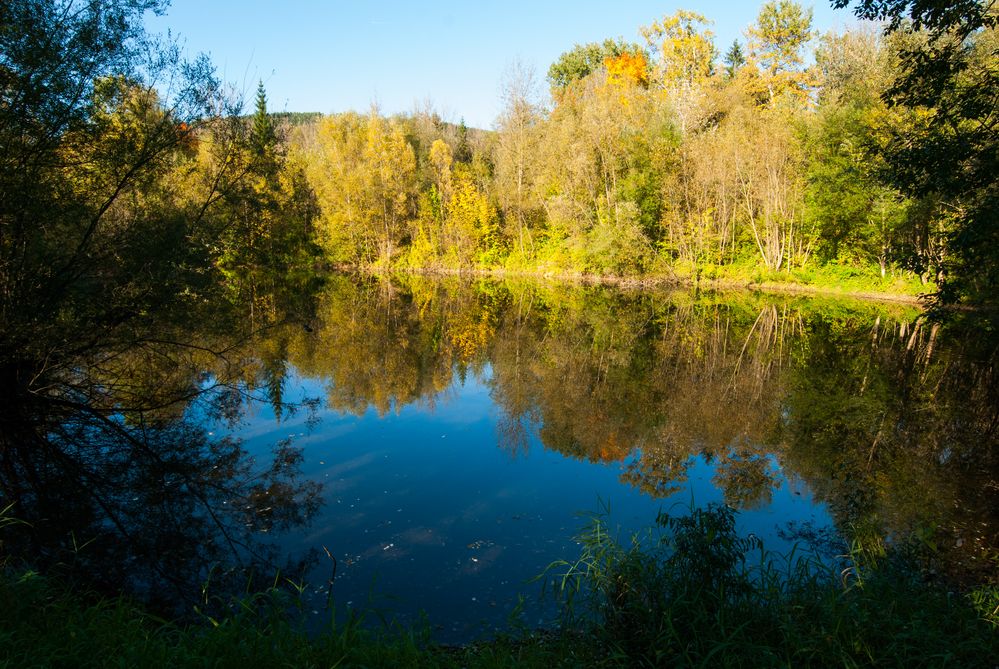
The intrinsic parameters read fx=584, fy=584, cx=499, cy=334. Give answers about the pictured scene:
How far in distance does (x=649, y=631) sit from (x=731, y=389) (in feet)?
36.3

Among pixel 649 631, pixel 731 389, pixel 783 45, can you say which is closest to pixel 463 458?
pixel 649 631

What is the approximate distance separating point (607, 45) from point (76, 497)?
62.3 metres

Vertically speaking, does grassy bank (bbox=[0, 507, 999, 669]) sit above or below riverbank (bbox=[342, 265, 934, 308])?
below

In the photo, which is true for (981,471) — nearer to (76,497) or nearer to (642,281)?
(76,497)

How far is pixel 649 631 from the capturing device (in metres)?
4.42

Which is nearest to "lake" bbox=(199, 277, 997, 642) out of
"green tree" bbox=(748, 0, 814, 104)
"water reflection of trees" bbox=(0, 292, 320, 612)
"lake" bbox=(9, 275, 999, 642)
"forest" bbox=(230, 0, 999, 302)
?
"lake" bbox=(9, 275, 999, 642)

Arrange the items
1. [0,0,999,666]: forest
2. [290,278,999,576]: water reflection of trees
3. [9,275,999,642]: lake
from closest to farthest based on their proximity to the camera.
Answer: [0,0,999,666]: forest < [9,275,999,642]: lake < [290,278,999,576]: water reflection of trees

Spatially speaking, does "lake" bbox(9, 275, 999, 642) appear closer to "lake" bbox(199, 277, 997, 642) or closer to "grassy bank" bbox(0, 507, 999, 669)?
"lake" bbox(199, 277, 997, 642)

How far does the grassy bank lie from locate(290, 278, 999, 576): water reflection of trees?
2.85 m

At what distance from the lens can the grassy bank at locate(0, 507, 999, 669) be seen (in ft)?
12.8

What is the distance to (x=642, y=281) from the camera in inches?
1502

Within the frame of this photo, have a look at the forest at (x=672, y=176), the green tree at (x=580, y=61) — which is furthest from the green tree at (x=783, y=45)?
the green tree at (x=580, y=61)

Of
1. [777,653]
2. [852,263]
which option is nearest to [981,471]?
[777,653]

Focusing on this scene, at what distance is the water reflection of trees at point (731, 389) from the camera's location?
9.18 meters
